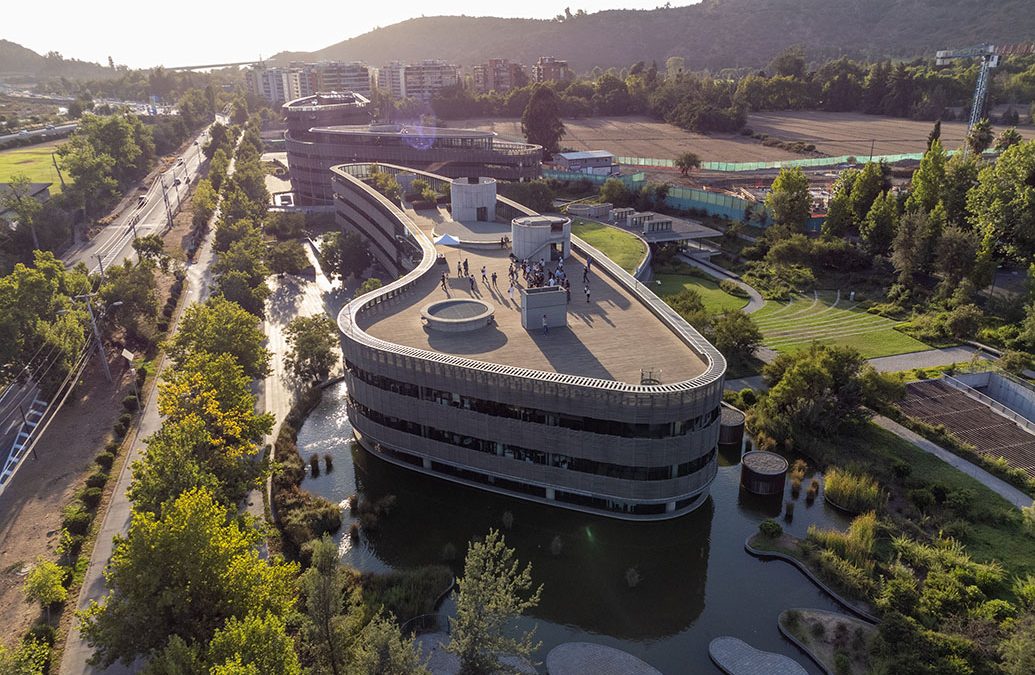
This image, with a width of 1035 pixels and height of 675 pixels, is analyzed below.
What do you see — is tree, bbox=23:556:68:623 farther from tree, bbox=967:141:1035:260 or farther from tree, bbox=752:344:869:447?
tree, bbox=967:141:1035:260

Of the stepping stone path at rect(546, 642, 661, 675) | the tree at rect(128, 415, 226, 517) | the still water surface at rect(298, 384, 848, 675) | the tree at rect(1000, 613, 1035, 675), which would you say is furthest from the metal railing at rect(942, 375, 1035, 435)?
the tree at rect(128, 415, 226, 517)

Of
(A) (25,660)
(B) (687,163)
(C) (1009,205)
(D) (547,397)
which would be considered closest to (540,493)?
(D) (547,397)

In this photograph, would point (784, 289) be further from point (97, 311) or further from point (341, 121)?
point (341, 121)

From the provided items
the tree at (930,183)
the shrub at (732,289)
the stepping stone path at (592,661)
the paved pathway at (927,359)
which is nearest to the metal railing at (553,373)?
the stepping stone path at (592,661)

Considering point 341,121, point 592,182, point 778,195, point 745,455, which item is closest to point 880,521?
point 745,455

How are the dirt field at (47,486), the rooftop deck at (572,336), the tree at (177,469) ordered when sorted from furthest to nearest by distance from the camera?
the rooftop deck at (572,336)
the dirt field at (47,486)
the tree at (177,469)

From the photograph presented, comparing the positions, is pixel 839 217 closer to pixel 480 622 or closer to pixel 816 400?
pixel 816 400

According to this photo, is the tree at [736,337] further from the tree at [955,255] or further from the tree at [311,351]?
the tree at [311,351]
